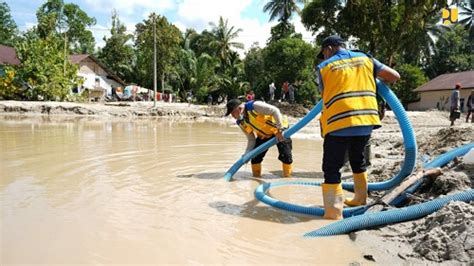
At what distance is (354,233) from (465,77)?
35754 mm

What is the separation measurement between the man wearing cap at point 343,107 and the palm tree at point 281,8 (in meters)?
33.5

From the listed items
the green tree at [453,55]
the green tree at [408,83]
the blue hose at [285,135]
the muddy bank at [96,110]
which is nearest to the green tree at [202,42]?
the green tree at [408,83]

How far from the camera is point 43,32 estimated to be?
35750mm

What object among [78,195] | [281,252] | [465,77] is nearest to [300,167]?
[78,195]

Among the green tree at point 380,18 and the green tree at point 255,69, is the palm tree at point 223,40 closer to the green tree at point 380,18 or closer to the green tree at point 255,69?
the green tree at point 255,69

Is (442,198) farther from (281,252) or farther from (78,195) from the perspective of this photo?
(78,195)

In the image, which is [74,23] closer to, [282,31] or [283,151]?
[282,31]

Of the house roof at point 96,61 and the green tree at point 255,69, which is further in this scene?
the house roof at point 96,61

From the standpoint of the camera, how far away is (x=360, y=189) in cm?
415

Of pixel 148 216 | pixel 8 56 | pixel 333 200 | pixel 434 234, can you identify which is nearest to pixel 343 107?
pixel 333 200

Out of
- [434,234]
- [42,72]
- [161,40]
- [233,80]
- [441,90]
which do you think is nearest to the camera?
[434,234]

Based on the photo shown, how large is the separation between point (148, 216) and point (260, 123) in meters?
2.64

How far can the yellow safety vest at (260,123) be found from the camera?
20.0 feet

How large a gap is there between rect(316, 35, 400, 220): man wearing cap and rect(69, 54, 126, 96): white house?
4104 cm
